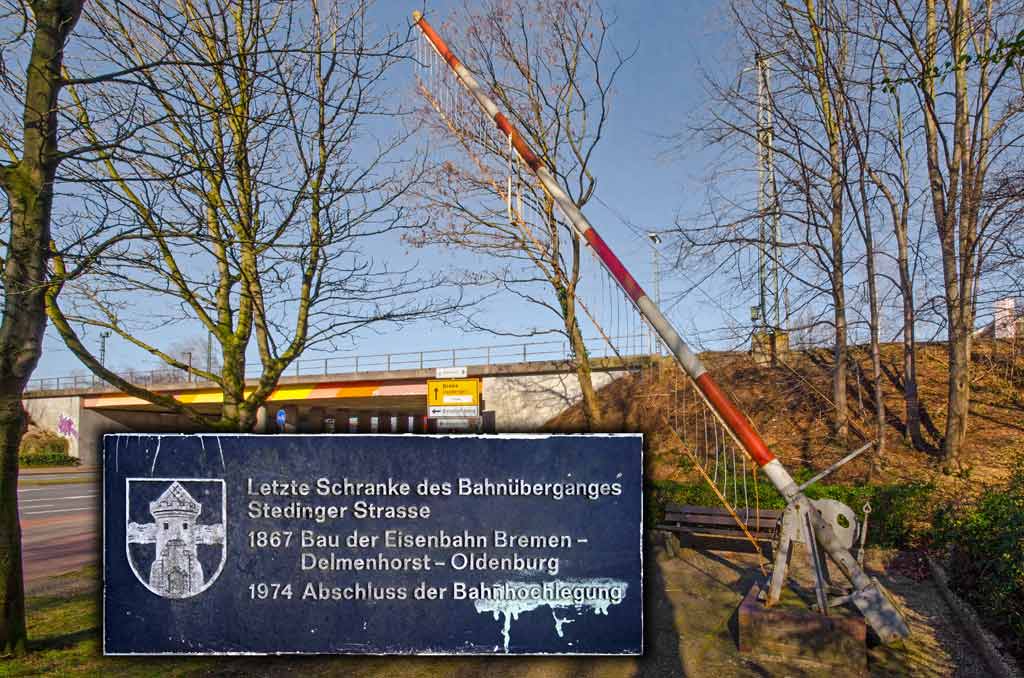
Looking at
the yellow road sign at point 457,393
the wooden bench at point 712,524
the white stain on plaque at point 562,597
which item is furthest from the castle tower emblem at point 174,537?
the yellow road sign at point 457,393

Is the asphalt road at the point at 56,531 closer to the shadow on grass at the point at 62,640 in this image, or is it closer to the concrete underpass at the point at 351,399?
the shadow on grass at the point at 62,640

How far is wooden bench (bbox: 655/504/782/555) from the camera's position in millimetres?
9836

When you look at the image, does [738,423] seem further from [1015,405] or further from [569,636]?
[1015,405]

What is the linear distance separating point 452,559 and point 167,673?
7.79 feet

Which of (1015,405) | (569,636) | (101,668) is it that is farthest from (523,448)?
(1015,405)

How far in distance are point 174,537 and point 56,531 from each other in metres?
12.7

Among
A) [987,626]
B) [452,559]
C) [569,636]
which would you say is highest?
[452,559]

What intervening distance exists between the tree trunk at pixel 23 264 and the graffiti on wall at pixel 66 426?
44.3 meters

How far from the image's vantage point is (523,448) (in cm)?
364

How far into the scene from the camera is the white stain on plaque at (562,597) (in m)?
3.58

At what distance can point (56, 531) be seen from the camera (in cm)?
1381

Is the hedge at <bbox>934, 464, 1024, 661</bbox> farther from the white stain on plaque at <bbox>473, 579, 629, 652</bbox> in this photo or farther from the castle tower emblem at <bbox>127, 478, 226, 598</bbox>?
the castle tower emblem at <bbox>127, 478, 226, 598</bbox>

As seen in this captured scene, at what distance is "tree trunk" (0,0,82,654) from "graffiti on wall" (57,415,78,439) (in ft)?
145

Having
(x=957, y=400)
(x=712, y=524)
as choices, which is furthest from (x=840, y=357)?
(x=712, y=524)
